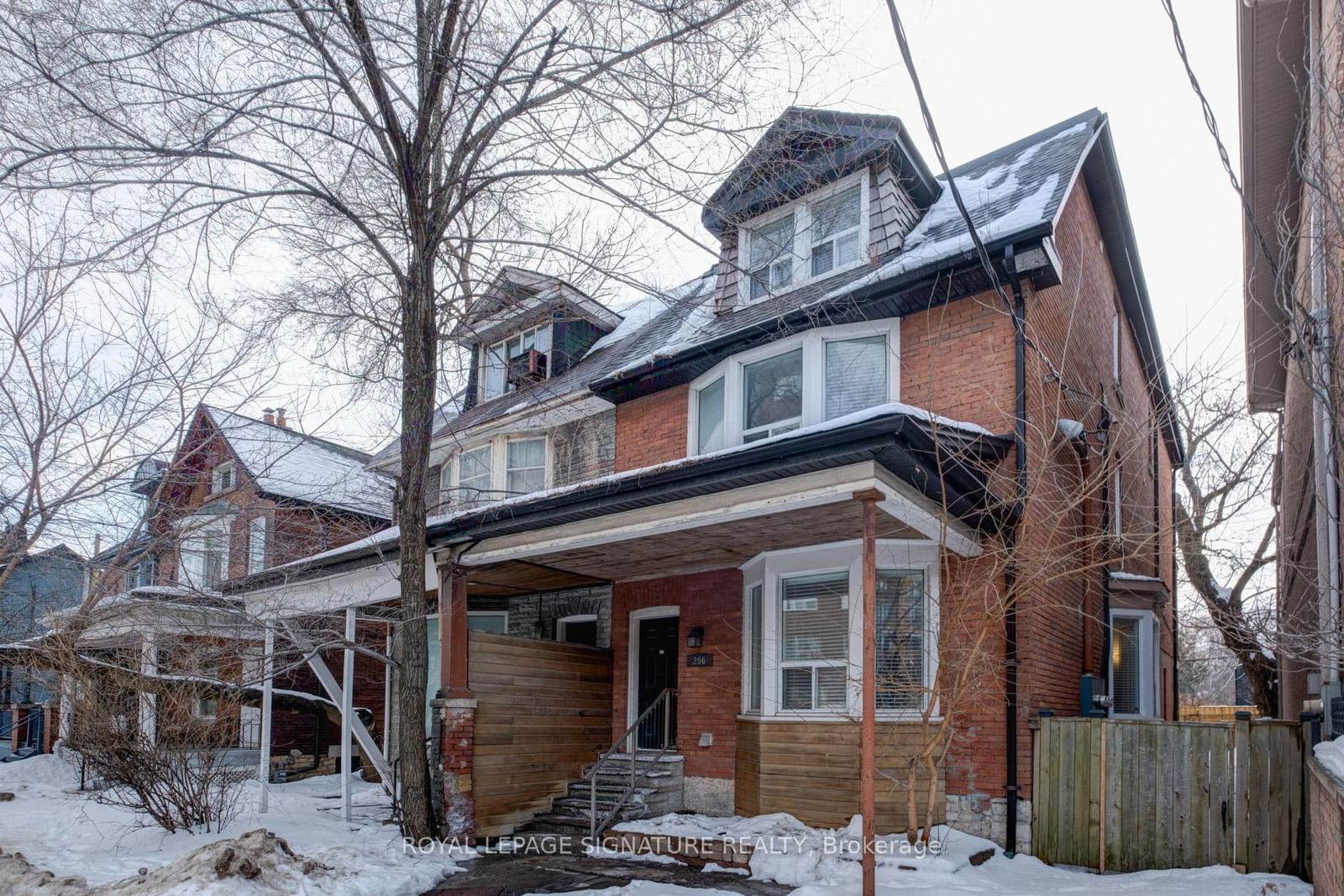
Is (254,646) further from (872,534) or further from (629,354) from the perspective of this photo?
(872,534)

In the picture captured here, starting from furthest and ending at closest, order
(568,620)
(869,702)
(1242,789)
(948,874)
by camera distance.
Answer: (568,620), (1242,789), (948,874), (869,702)

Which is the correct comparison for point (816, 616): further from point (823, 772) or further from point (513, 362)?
point (513, 362)

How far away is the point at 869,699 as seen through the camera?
7.27 metres

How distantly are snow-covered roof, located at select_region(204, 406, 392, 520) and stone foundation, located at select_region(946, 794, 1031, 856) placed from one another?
24.2 feet

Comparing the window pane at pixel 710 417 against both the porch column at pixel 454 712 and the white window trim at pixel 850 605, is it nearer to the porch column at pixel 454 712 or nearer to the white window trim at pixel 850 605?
the white window trim at pixel 850 605

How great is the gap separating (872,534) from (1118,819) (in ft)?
12.0

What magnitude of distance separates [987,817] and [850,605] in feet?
7.68

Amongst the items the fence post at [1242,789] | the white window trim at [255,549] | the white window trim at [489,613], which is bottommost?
the fence post at [1242,789]

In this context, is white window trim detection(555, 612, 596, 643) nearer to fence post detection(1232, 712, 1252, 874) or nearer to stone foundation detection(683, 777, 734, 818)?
stone foundation detection(683, 777, 734, 818)

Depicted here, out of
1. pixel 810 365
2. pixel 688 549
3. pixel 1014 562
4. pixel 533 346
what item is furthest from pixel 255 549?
pixel 1014 562

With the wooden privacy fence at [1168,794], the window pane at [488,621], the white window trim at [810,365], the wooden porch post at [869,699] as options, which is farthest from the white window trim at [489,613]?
the wooden porch post at [869,699]

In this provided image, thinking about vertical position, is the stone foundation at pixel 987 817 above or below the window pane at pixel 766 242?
below

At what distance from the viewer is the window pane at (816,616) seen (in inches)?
394

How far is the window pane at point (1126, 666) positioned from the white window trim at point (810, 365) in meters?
6.71
